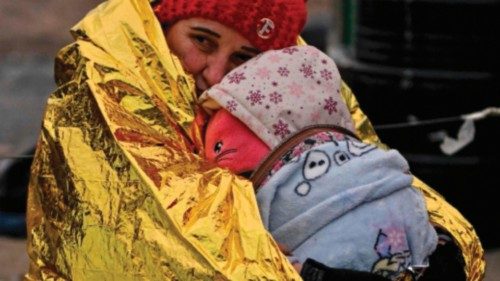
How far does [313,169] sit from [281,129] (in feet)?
0.51

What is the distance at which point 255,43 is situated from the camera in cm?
324

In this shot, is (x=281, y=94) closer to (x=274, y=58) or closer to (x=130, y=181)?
(x=274, y=58)

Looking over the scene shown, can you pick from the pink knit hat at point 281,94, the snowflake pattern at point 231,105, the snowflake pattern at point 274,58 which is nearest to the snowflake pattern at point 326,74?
the pink knit hat at point 281,94

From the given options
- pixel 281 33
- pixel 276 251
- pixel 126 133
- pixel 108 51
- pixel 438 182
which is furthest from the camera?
pixel 438 182

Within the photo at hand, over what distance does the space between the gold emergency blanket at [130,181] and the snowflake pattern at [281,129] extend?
0.52ft

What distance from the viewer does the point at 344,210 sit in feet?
9.00

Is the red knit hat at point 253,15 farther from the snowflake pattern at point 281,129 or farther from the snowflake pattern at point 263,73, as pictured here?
the snowflake pattern at point 281,129

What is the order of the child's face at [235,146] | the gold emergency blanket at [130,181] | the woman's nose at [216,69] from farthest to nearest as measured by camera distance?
the woman's nose at [216,69] < the child's face at [235,146] < the gold emergency blanket at [130,181]

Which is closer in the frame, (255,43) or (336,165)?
(336,165)

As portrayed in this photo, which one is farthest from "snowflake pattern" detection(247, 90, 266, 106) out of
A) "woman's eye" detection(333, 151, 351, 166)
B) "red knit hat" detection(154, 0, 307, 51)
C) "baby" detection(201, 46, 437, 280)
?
"red knit hat" detection(154, 0, 307, 51)

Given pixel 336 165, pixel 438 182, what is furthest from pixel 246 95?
pixel 438 182

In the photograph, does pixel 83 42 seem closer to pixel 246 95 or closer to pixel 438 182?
pixel 246 95

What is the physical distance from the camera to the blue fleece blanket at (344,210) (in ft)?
8.98

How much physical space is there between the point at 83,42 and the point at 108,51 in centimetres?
8
